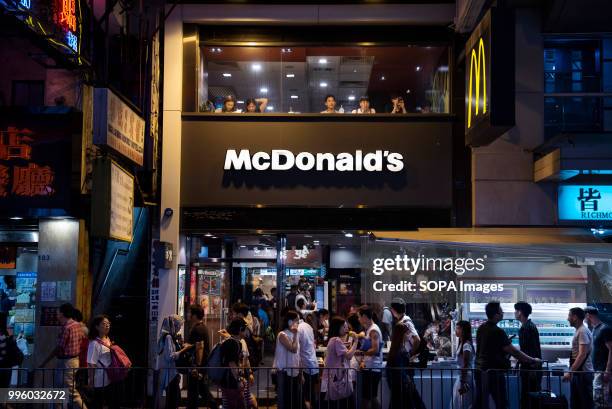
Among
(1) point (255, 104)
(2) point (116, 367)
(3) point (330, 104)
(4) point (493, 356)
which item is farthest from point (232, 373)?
(3) point (330, 104)

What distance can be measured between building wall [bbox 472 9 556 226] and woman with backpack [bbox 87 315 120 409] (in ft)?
23.2

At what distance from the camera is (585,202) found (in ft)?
46.0

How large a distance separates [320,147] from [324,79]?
1.44 m

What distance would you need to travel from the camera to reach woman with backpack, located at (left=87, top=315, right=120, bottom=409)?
34.3 feet

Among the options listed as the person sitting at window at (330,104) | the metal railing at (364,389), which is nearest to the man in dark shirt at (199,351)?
the metal railing at (364,389)

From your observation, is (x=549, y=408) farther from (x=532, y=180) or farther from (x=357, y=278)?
(x=357, y=278)

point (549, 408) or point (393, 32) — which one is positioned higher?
point (393, 32)

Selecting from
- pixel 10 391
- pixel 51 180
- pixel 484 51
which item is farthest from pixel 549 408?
pixel 51 180

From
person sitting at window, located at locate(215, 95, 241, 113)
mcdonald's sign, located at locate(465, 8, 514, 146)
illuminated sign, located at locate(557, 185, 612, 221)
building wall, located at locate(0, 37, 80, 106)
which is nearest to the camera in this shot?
mcdonald's sign, located at locate(465, 8, 514, 146)

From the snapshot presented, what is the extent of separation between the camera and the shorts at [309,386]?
11.3m

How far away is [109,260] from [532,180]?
8.44 metres

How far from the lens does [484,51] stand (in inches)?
422

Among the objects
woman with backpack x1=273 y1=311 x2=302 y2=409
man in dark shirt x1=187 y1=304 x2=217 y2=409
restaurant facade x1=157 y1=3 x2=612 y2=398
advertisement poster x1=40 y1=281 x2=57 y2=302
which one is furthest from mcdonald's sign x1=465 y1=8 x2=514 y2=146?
advertisement poster x1=40 y1=281 x2=57 y2=302

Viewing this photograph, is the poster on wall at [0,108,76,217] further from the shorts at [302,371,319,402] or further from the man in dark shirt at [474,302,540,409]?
the man in dark shirt at [474,302,540,409]
